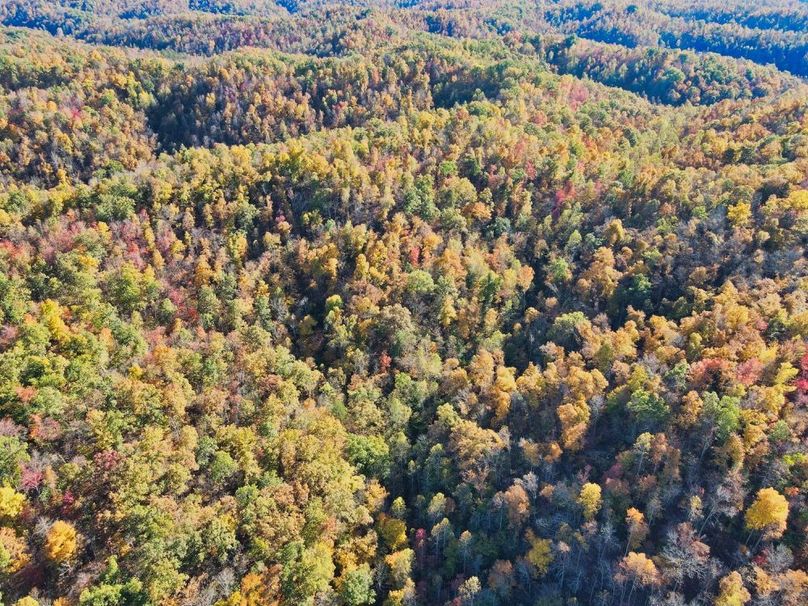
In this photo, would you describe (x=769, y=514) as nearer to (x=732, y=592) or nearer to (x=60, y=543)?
(x=732, y=592)

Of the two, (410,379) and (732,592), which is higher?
(732,592)

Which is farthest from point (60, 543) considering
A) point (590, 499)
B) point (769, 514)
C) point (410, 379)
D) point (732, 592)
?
point (769, 514)

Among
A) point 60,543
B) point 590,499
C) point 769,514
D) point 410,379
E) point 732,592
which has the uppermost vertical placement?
point 769,514

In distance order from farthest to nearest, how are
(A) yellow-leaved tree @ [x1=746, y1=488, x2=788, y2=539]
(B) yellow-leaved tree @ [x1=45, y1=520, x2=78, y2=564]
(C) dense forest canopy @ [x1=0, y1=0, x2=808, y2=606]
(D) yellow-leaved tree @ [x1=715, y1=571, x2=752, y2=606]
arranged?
(C) dense forest canopy @ [x1=0, y1=0, x2=808, y2=606], (A) yellow-leaved tree @ [x1=746, y1=488, x2=788, y2=539], (B) yellow-leaved tree @ [x1=45, y1=520, x2=78, y2=564], (D) yellow-leaved tree @ [x1=715, y1=571, x2=752, y2=606]

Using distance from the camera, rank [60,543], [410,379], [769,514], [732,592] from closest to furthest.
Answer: [732,592] → [60,543] → [769,514] → [410,379]

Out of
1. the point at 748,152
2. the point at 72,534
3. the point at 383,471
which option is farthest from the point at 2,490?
the point at 748,152

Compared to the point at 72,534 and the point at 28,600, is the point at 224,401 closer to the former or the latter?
the point at 72,534

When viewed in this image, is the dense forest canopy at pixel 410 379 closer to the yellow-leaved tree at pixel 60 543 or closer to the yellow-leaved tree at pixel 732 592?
the yellow-leaved tree at pixel 60 543

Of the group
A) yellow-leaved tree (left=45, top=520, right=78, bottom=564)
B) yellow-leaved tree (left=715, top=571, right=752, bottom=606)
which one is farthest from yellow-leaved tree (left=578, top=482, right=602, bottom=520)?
yellow-leaved tree (left=45, top=520, right=78, bottom=564)

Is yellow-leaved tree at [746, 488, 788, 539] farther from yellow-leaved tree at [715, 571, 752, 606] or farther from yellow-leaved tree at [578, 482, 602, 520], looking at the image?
yellow-leaved tree at [578, 482, 602, 520]
